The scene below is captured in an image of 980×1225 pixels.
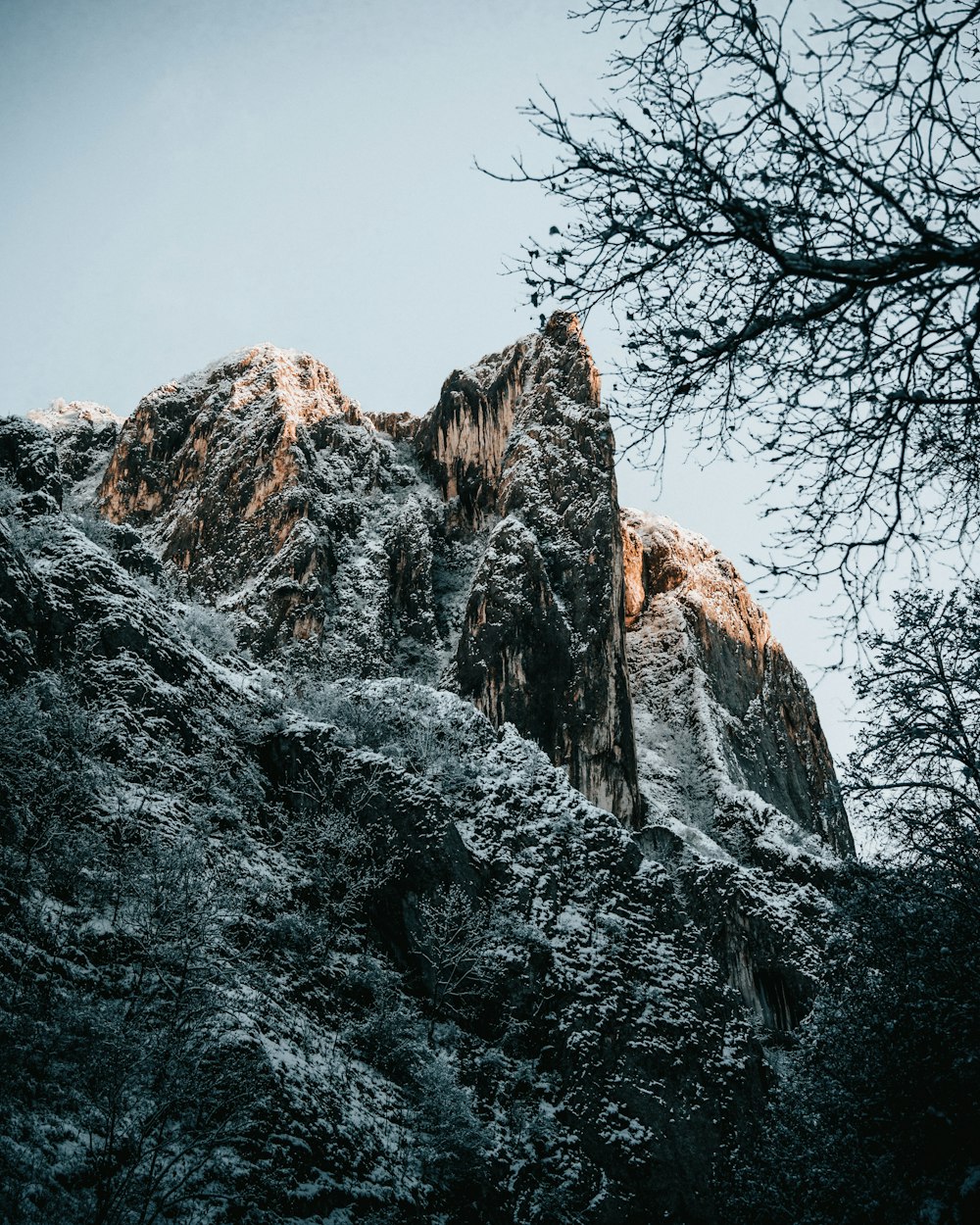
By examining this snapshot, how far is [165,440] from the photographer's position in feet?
238

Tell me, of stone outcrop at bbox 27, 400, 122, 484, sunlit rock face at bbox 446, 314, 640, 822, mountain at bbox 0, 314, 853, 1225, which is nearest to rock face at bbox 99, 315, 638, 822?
sunlit rock face at bbox 446, 314, 640, 822

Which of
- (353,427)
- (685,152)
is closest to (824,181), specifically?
(685,152)

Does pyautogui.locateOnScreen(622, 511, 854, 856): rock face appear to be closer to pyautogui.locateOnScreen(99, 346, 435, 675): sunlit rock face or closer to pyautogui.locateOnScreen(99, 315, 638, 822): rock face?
pyautogui.locateOnScreen(99, 315, 638, 822): rock face

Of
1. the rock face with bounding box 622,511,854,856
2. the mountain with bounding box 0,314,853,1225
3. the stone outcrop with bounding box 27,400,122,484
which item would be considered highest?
the stone outcrop with bounding box 27,400,122,484

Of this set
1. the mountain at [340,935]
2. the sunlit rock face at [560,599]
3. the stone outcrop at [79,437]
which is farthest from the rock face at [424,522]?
the stone outcrop at [79,437]

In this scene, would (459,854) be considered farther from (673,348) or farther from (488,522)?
(488,522)

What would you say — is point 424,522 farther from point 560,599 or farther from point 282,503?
point 560,599

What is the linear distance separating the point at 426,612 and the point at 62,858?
140 ft

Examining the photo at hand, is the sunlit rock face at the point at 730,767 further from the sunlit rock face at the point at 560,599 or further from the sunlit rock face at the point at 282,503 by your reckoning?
the sunlit rock face at the point at 282,503

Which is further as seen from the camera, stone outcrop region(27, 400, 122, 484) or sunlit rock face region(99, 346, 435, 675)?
stone outcrop region(27, 400, 122, 484)

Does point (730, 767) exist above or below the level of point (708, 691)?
below

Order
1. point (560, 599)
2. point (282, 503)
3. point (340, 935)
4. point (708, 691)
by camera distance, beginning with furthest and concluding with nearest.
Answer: point (708, 691) → point (282, 503) → point (560, 599) → point (340, 935)

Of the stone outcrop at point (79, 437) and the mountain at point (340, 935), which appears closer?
the mountain at point (340, 935)

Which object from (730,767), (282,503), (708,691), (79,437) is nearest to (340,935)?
(730,767)
